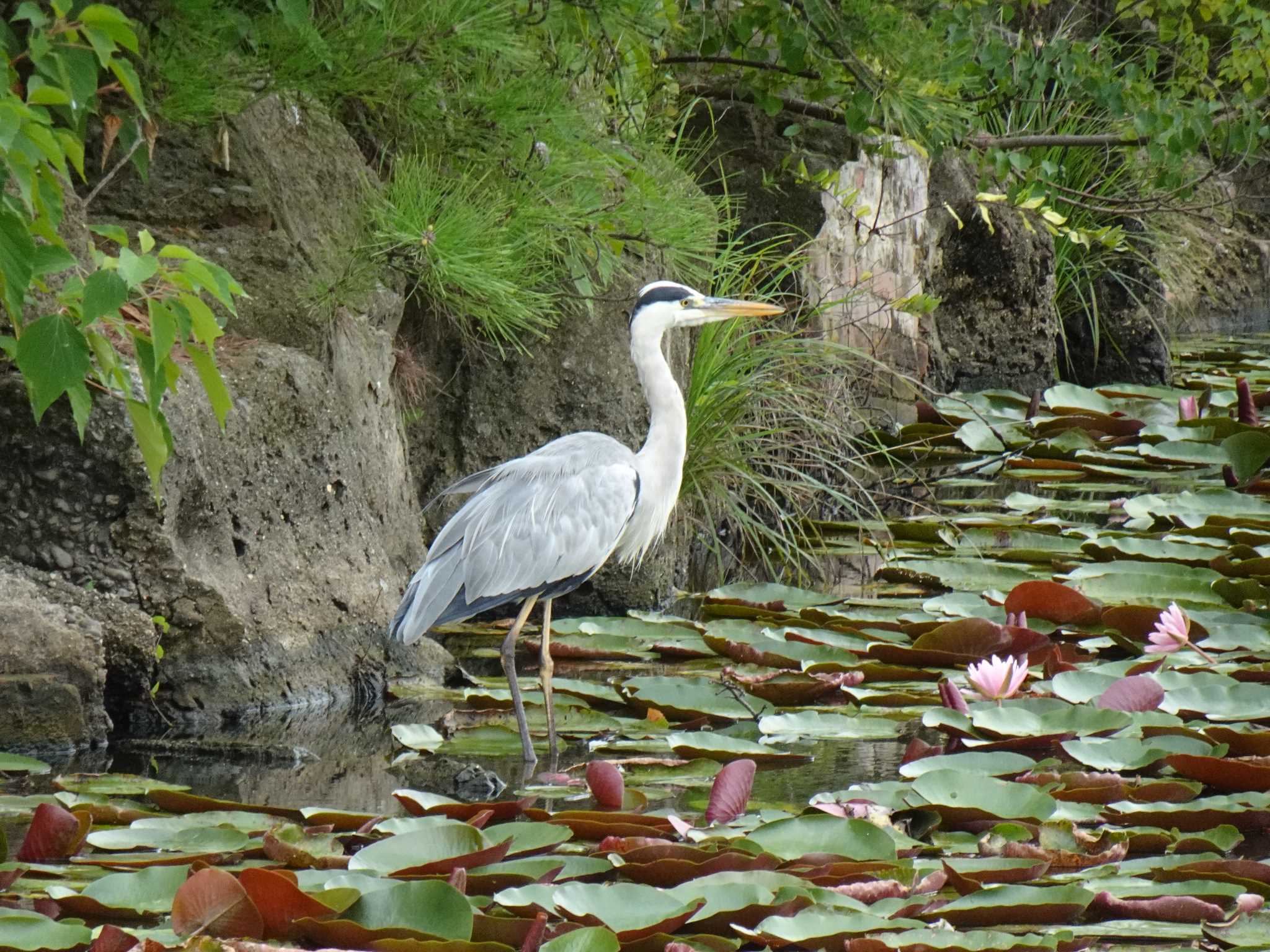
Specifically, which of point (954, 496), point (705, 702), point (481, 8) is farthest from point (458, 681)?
point (954, 496)

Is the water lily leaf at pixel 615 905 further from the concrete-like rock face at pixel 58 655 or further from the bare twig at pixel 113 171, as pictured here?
the bare twig at pixel 113 171

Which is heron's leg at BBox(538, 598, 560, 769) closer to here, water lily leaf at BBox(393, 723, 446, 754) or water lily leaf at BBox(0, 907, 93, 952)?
water lily leaf at BBox(393, 723, 446, 754)

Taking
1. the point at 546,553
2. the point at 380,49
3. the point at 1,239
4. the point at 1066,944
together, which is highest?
the point at 380,49

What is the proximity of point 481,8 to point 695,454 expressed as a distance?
6.07 ft

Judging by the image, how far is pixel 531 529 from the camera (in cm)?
418

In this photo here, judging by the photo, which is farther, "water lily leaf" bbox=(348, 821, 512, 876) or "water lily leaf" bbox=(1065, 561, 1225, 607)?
"water lily leaf" bbox=(1065, 561, 1225, 607)

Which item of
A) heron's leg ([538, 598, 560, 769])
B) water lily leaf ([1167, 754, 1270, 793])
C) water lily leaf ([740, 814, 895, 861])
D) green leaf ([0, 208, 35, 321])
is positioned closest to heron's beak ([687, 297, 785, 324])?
heron's leg ([538, 598, 560, 769])

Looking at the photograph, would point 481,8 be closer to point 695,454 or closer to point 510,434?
point 510,434

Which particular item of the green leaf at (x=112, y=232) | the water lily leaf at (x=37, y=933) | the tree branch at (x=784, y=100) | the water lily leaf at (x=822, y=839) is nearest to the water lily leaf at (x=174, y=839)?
the water lily leaf at (x=37, y=933)

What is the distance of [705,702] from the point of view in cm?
377

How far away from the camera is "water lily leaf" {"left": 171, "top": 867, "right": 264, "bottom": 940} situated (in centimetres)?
215

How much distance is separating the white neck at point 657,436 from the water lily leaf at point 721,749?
1.11m

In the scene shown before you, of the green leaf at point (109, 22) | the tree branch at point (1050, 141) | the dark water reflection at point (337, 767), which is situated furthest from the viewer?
the tree branch at point (1050, 141)

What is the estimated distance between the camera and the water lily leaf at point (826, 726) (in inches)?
138
